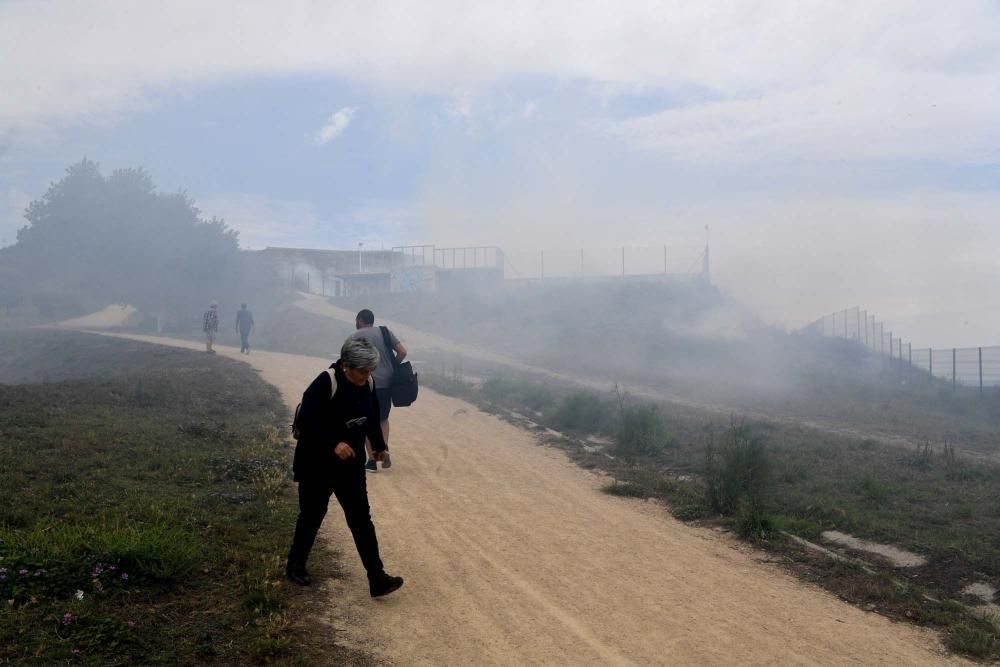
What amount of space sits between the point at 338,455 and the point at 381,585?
106 centimetres

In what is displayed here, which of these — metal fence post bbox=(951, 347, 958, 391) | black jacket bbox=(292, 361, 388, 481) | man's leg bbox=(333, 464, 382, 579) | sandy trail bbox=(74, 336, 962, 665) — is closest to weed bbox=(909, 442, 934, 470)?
sandy trail bbox=(74, 336, 962, 665)

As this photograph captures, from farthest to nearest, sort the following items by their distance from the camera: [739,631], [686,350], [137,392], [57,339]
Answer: [686,350]
[57,339]
[137,392]
[739,631]

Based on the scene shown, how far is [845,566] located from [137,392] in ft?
45.4

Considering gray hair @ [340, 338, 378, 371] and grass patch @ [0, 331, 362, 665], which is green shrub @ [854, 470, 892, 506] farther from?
gray hair @ [340, 338, 378, 371]

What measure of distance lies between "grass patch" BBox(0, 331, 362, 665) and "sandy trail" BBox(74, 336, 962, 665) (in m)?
0.72

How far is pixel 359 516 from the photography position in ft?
18.8

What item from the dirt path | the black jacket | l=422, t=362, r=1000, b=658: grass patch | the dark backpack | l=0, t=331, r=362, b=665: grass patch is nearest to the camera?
l=0, t=331, r=362, b=665: grass patch

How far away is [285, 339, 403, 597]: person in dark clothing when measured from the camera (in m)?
5.59

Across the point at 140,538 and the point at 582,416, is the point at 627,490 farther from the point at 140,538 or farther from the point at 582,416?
the point at 140,538

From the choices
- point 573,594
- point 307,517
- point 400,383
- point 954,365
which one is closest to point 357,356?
point 307,517

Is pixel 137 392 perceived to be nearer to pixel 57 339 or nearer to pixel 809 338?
pixel 57 339

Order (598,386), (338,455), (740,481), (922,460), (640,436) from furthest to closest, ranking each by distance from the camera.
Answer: (598,386) < (640,436) < (922,460) < (740,481) < (338,455)

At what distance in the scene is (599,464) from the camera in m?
13.2

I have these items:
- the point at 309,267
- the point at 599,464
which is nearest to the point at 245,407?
the point at 599,464
